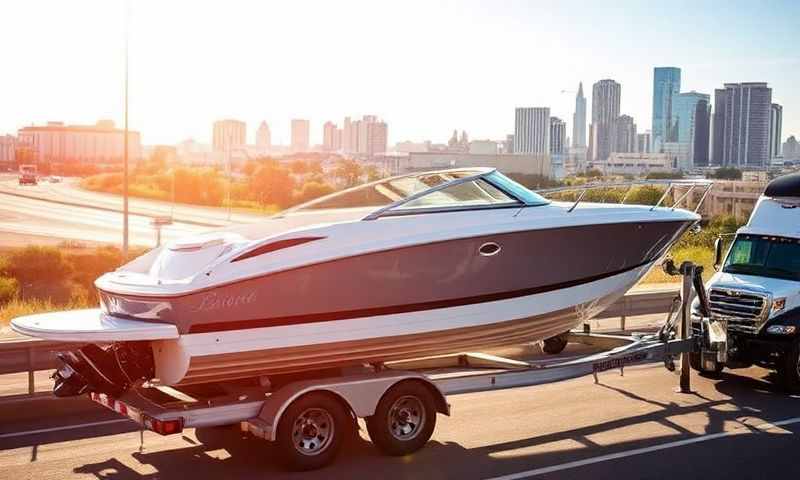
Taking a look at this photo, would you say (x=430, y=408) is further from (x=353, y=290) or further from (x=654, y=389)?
(x=654, y=389)

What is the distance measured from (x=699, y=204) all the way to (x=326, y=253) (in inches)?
227

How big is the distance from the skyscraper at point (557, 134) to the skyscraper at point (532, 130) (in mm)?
2176

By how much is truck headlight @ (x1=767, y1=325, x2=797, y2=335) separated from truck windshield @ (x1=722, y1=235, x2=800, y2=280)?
857mm

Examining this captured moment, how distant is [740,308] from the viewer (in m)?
13.0

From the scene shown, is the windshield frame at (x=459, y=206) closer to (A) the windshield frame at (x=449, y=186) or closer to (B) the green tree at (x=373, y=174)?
(A) the windshield frame at (x=449, y=186)

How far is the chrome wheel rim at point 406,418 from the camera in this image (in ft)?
30.5

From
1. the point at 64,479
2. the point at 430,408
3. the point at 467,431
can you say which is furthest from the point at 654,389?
the point at 64,479

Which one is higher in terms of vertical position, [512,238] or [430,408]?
[512,238]

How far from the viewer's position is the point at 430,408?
9430 mm

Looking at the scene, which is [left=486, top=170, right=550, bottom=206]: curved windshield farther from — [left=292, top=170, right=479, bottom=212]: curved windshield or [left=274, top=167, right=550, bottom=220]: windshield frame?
[left=292, top=170, right=479, bottom=212]: curved windshield

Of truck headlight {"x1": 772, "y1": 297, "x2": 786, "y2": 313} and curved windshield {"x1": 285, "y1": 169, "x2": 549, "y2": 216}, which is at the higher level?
curved windshield {"x1": 285, "y1": 169, "x2": 549, "y2": 216}

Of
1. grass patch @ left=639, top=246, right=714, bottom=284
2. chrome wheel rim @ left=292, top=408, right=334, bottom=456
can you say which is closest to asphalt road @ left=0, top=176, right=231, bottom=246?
grass patch @ left=639, top=246, right=714, bottom=284

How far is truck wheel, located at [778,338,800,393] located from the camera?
484 inches

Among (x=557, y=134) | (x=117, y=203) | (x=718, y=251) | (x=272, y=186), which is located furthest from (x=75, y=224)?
(x=557, y=134)
